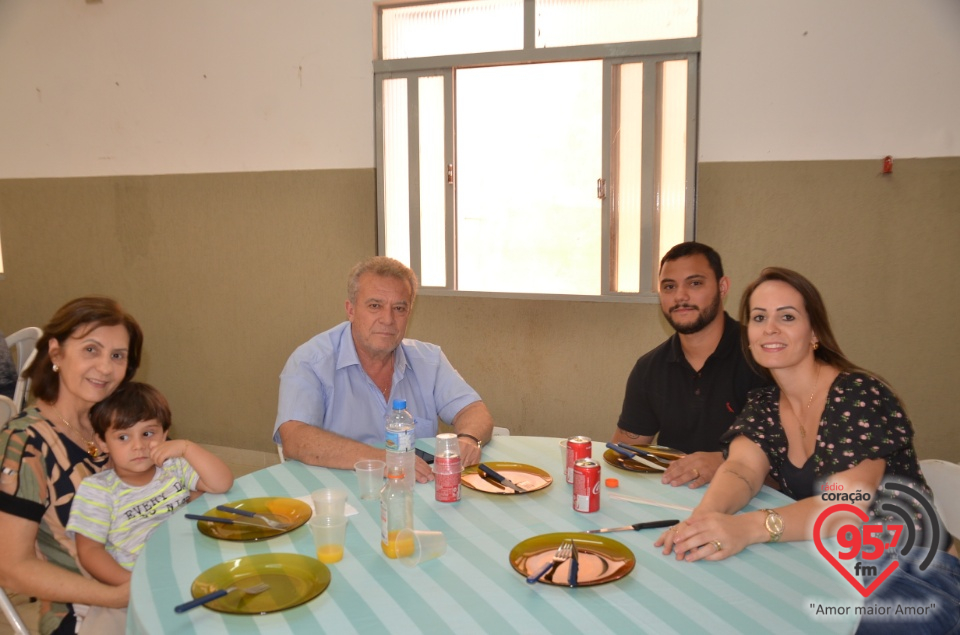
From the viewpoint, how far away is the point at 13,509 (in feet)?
5.21

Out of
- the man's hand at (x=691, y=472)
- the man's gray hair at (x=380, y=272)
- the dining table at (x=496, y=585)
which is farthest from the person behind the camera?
the man's gray hair at (x=380, y=272)

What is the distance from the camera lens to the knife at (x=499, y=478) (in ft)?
6.31

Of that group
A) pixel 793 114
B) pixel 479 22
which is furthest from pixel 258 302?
pixel 793 114

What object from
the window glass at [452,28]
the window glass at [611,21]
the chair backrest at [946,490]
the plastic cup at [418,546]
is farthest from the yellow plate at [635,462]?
the window glass at [452,28]

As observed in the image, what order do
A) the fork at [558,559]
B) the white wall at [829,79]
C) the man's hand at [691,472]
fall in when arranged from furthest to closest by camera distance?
the white wall at [829,79] < the man's hand at [691,472] < the fork at [558,559]

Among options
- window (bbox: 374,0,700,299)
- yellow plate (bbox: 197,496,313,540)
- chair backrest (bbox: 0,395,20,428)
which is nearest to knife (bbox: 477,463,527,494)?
yellow plate (bbox: 197,496,313,540)

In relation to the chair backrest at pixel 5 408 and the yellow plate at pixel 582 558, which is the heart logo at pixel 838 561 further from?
the chair backrest at pixel 5 408

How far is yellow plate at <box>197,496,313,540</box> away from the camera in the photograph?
1632 mm

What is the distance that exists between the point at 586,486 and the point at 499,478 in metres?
0.30

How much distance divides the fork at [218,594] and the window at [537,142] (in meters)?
2.79

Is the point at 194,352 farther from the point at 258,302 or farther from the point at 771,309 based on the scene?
the point at 771,309

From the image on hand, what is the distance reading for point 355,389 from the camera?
2.57 m

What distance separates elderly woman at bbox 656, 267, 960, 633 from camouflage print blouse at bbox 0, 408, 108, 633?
1.39 meters

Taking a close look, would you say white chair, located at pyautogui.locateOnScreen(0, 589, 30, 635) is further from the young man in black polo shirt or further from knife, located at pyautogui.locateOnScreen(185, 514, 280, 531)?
the young man in black polo shirt
